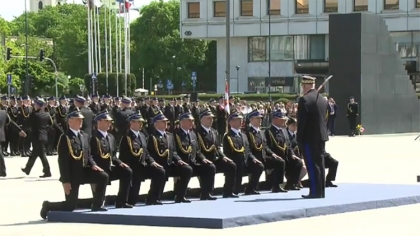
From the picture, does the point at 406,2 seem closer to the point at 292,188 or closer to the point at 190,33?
the point at 190,33

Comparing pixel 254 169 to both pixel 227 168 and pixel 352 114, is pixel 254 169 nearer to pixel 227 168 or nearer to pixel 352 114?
pixel 227 168

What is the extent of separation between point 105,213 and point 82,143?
3.52ft

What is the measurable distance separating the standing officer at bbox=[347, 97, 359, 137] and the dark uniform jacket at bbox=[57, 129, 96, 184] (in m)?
32.3

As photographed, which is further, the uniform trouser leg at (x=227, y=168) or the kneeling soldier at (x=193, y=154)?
the uniform trouser leg at (x=227, y=168)

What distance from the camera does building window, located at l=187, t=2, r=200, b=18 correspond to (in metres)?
101

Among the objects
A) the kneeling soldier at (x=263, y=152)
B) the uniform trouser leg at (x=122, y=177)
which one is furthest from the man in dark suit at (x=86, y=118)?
the uniform trouser leg at (x=122, y=177)

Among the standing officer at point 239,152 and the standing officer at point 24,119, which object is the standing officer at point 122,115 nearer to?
the standing officer at point 24,119

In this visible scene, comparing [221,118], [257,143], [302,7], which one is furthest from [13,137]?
[302,7]

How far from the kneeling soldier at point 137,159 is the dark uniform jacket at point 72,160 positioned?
872 mm

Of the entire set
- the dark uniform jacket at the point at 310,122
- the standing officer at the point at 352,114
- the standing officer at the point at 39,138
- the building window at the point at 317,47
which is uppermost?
the building window at the point at 317,47

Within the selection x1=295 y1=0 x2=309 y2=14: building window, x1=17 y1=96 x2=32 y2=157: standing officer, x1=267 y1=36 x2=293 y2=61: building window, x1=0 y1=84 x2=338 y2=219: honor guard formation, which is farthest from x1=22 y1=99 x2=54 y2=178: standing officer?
x1=267 y1=36 x2=293 y2=61: building window

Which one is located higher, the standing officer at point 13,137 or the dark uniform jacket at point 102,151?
the dark uniform jacket at point 102,151

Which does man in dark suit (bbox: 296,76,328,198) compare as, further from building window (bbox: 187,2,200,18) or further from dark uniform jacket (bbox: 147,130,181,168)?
building window (bbox: 187,2,200,18)

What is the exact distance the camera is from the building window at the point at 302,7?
96.4 metres
